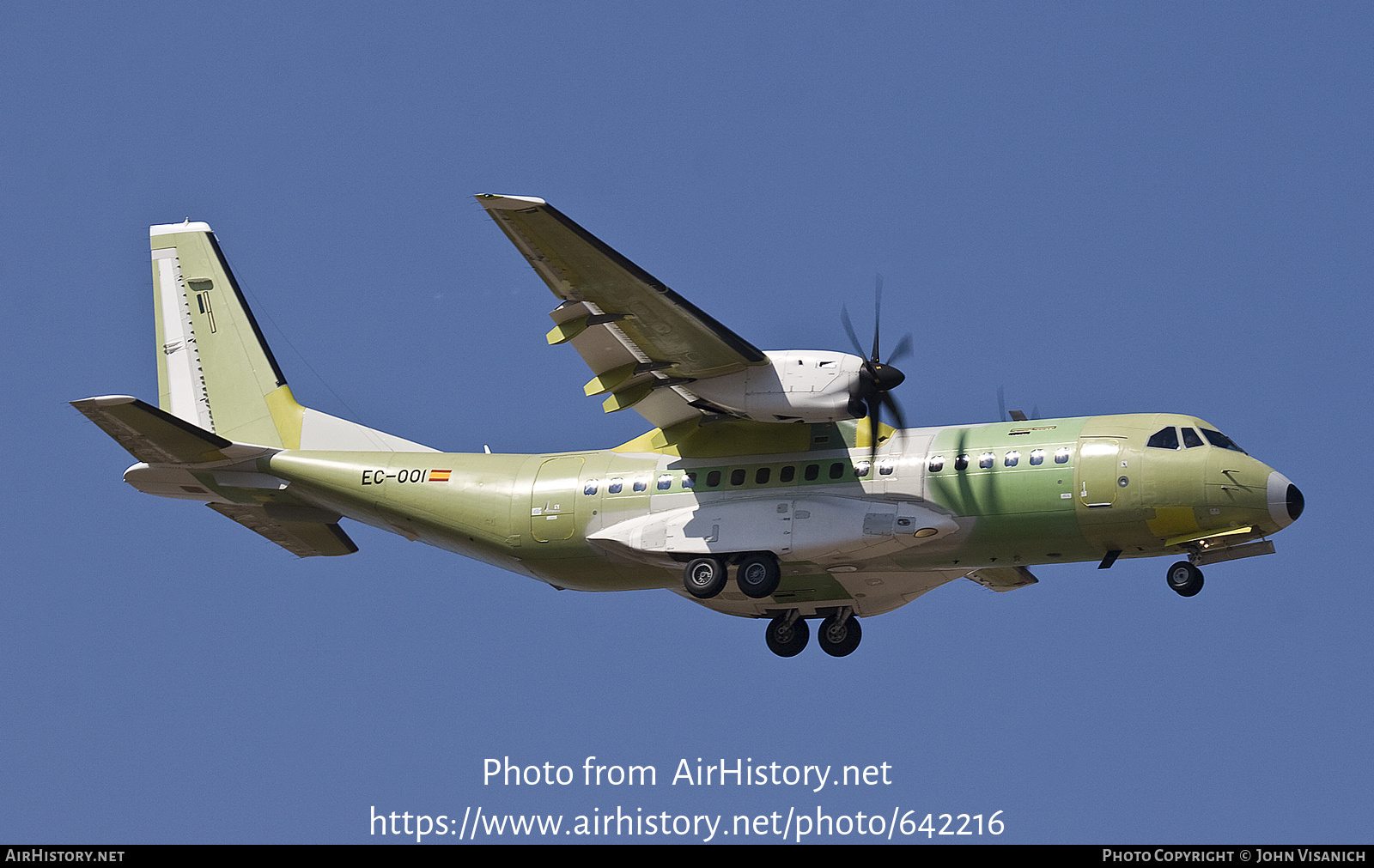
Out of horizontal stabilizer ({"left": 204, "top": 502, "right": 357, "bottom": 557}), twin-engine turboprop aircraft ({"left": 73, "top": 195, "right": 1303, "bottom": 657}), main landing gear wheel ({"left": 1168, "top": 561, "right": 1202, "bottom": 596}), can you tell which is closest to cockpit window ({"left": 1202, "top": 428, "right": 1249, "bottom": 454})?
twin-engine turboprop aircraft ({"left": 73, "top": 195, "right": 1303, "bottom": 657})

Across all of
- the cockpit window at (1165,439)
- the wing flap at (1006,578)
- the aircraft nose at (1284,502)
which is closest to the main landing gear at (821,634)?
the wing flap at (1006,578)

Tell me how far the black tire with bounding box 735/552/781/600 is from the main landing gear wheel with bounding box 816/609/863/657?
8.30 ft

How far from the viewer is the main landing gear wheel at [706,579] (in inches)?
826

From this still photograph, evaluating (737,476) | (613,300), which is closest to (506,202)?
(613,300)

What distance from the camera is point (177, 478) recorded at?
23141mm

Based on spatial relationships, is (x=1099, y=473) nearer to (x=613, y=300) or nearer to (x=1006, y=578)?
(x=1006, y=578)

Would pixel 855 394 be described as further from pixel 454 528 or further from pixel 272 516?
pixel 272 516

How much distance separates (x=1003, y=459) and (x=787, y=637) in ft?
15.5

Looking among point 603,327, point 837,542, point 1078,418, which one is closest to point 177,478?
point 603,327

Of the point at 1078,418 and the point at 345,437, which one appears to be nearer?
the point at 1078,418

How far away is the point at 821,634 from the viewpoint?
23297mm

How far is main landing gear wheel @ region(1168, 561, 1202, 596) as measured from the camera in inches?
762

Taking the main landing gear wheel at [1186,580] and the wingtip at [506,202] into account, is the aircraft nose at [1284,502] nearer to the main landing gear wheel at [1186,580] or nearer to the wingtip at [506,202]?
the main landing gear wheel at [1186,580]
